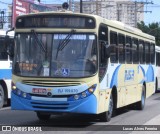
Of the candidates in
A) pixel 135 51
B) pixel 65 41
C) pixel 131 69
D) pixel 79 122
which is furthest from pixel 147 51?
pixel 65 41

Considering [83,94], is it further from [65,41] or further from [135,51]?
[135,51]

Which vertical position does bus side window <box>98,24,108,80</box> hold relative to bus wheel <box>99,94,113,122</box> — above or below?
above

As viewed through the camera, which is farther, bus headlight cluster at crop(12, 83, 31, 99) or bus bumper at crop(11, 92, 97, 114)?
bus headlight cluster at crop(12, 83, 31, 99)

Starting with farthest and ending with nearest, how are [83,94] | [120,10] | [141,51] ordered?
[120,10] < [141,51] < [83,94]

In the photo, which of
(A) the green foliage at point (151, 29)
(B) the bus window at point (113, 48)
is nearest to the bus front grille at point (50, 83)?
(B) the bus window at point (113, 48)

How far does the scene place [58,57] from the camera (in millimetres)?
12711

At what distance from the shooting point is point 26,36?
43.4ft

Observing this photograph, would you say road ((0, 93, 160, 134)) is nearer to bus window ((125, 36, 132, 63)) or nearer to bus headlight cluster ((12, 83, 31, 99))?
bus headlight cluster ((12, 83, 31, 99))

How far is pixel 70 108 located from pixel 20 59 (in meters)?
1.93

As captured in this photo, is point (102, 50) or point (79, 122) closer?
point (102, 50)

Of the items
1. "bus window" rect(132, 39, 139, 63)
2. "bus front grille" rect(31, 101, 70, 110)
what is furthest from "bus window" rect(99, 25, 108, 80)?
"bus window" rect(132, 39, 139, 63)

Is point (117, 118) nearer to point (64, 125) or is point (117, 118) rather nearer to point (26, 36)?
point (64, 125)

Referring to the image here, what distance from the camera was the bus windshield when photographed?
12.6 meters

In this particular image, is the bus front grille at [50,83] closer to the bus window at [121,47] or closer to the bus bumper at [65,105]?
the bus bumper at [65,105]
